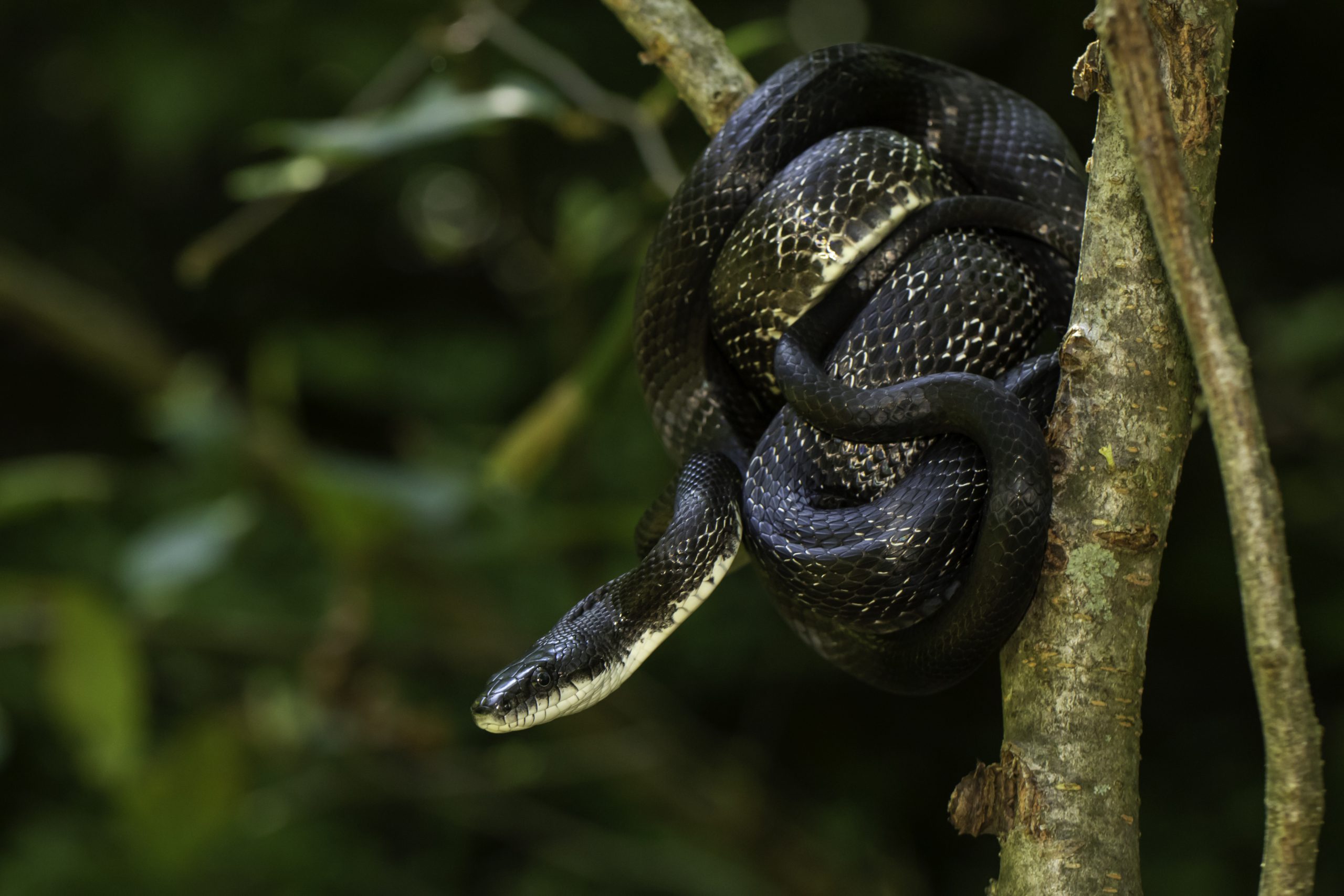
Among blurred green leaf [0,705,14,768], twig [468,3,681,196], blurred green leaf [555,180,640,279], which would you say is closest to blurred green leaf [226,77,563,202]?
twig [468,3,681,196]

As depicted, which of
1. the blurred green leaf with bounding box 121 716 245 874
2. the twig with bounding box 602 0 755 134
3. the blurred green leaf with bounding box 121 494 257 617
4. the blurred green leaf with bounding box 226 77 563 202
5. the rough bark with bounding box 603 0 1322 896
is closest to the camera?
the rough bark with bounding box 603 0 1322 896

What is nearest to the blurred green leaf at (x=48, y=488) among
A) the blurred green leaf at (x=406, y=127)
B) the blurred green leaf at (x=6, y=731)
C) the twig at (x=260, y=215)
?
the twig at (x=260, y=215)

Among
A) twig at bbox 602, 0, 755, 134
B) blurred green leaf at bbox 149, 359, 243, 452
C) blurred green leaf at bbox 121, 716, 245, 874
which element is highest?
twig at bbox 602, 0, 755, 134

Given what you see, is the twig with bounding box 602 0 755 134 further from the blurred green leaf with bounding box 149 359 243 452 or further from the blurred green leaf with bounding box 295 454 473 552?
the blurred green leaf with bounding box 149 359 243 452

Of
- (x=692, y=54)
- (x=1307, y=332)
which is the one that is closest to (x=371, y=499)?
(x=692, y=54)

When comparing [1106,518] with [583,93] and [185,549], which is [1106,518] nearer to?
[583,93]

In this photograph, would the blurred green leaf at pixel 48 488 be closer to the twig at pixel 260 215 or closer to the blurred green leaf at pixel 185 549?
the blurred green leaf at pixel 185 549
